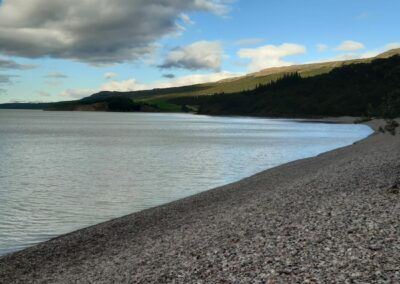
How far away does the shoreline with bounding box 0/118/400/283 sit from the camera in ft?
39.6

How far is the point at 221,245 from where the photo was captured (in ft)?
49.3

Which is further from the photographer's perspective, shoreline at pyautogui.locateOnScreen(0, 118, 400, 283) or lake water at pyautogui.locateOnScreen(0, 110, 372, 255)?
lake water at pyautogui.locateOnScreen(0, 110, 372, 255)

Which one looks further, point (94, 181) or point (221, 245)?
point (94, 181)

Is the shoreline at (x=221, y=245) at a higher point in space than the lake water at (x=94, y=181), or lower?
higher

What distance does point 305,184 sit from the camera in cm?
2809

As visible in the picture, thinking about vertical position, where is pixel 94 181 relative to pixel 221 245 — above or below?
below

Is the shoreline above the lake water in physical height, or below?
above

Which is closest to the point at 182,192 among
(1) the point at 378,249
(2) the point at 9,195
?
(2) the point at 9,195

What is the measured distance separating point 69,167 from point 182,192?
22.7 metres

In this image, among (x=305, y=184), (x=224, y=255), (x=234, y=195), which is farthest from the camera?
(x=234, y=195)

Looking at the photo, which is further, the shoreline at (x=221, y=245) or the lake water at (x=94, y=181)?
the lake water at (x=94, y=181)

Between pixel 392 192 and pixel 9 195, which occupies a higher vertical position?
pixel 392 192

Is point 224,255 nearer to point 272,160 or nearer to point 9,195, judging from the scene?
point 9,195

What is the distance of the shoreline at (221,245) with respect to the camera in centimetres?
1208
